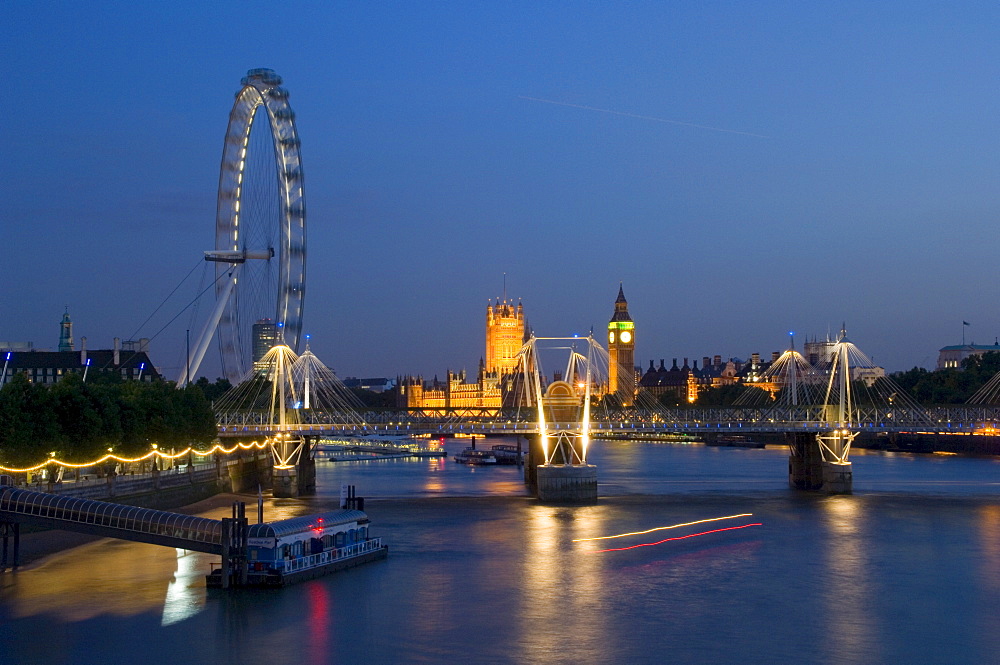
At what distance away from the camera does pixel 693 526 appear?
5625cm

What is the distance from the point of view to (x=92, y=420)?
56.1m

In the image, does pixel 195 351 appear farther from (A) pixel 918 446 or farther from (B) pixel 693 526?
(A) pixel 918 446

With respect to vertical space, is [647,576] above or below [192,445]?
below

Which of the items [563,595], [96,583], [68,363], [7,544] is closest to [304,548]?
[96,583]

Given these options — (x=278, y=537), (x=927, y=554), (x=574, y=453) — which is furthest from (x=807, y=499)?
(x=278, y=537)

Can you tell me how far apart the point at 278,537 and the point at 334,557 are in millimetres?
3780

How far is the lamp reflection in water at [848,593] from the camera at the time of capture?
33.2 meters

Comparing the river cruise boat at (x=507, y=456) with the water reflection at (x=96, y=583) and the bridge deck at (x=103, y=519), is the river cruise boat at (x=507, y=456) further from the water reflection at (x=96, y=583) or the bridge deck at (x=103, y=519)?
the bridge deck at (x=103, y=519)

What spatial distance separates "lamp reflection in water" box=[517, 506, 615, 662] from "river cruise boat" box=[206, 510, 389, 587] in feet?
18.9

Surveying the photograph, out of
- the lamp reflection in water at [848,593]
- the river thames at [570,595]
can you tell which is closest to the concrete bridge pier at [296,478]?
the river thames at [570,595]

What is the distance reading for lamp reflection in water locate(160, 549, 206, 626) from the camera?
116 feet

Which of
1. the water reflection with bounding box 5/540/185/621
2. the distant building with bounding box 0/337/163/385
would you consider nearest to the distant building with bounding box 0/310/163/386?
the distant building with bounding box 0/337/163/385

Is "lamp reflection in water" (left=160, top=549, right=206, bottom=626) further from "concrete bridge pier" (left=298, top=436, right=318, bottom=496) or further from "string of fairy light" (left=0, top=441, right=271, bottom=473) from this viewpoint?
"concrete bridge pier" (left=298, top=436, right=318, bottom=496)

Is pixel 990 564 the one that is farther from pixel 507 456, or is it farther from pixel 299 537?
pixel 507 456
